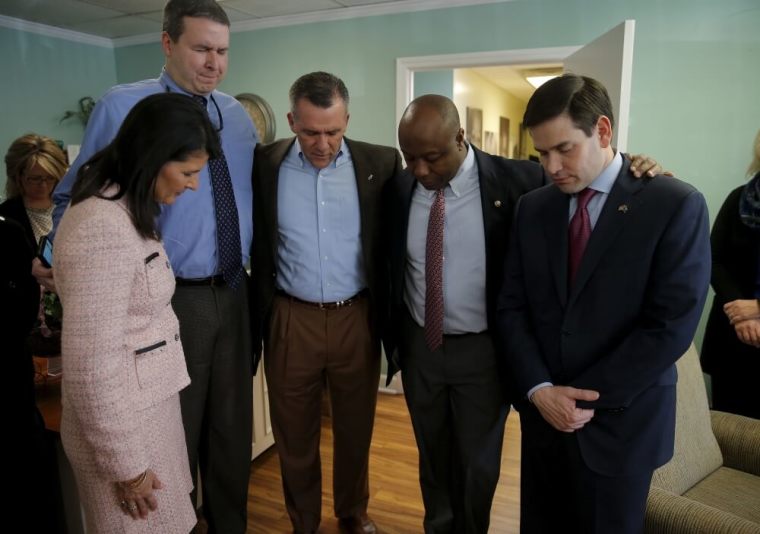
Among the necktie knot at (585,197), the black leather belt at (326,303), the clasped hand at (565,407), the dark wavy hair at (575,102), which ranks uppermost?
the dark wavy hair at (575,102)

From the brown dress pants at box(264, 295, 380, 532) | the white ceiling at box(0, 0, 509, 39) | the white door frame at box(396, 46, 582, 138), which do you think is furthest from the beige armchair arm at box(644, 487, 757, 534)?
the white ceiling at box(0, 0, 509, 39)

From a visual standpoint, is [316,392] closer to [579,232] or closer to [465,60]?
[579,232]

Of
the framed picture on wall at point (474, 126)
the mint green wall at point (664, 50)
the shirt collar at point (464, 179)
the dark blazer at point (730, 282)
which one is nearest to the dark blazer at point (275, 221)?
the shirt collar at point (464, 179)

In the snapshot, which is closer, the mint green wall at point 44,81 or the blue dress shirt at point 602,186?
the blue dress shirt at point 602,186

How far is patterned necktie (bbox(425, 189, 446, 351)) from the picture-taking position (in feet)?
5.62

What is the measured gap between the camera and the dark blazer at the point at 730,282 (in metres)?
2.24

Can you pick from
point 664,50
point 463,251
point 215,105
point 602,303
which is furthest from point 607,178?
point 664,50

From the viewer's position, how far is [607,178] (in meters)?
1.33

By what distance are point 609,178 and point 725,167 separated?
216 centimetres

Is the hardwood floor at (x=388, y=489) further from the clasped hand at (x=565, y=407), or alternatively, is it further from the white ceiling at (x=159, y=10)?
the white ceiling at (x=159, y=10)

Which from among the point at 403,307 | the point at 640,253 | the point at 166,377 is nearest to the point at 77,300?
the point at 166,377

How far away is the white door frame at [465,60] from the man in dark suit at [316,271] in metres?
1.67

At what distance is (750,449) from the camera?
1.85m

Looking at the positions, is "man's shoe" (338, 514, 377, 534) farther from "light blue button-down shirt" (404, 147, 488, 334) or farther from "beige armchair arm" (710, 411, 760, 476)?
"beige armchair arm" (710, 411, 760, 476)
